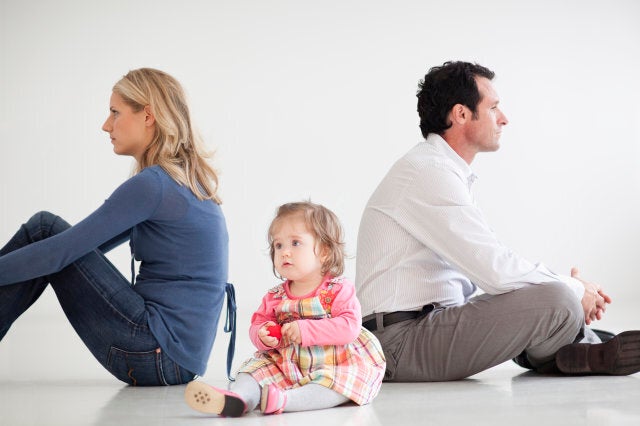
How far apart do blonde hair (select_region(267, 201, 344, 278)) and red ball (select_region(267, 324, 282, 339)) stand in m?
0.14

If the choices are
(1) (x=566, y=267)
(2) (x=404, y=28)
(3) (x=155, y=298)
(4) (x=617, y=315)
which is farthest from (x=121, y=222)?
(1) (x=566, y=267)

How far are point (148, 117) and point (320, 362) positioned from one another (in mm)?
916

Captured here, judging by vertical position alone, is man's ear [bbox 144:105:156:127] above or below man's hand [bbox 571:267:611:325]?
above

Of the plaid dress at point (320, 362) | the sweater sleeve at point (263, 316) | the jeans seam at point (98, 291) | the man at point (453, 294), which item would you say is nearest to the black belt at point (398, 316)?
the man at point (453, 294)

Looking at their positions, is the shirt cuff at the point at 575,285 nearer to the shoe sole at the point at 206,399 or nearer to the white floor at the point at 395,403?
the white floor at the point at 395,403

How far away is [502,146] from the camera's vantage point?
762 centimetres

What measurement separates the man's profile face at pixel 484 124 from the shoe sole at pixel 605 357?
70cm

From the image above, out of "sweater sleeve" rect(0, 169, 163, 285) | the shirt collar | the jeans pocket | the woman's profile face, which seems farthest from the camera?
the shirt collar

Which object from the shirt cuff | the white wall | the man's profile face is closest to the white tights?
the shirt cuff

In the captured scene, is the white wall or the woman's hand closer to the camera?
the woman's hand

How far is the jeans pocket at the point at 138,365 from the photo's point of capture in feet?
8.38

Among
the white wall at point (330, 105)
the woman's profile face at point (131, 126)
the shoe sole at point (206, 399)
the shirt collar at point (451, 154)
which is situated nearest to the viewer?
the shoe sole at point (206, 399)

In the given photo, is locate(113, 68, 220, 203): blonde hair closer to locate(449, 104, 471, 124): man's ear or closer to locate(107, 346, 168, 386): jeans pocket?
locate(107, 346, 168, 386): jeans pocket

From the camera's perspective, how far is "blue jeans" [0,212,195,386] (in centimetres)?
253
